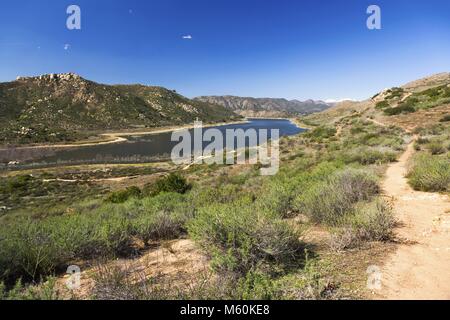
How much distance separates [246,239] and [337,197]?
3.29 m

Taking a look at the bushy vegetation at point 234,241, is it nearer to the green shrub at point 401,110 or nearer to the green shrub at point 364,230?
the green shrub at point 364,230

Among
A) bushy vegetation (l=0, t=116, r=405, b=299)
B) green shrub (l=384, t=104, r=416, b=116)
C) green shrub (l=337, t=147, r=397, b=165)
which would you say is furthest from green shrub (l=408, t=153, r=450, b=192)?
green shrub (l=384, t=104, r=416, b=116)

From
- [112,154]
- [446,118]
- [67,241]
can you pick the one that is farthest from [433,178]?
[112,154]

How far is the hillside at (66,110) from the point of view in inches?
3664

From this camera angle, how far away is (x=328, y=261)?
4.29 metres

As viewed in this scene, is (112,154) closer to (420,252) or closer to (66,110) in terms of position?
(66,110)

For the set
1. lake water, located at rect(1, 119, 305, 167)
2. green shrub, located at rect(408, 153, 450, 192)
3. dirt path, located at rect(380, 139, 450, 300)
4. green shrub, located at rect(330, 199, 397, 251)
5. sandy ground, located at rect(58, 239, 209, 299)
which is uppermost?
green shrub, located at rect(408, 153, 450, 192)

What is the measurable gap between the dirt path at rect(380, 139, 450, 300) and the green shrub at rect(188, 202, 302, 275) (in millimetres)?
1329

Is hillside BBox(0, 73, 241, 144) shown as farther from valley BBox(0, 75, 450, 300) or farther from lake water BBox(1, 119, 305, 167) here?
valley BBox(0, 75, 450, 300)

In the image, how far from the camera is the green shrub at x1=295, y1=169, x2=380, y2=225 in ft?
20.3

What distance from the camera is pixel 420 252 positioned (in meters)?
4.55
